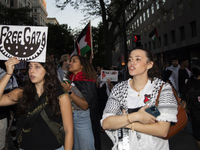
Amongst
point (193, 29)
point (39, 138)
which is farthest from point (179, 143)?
point (193, 29)

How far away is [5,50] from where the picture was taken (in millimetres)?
2227

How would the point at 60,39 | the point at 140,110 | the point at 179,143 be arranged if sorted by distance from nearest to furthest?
the point at 140,110
the point at 179,143
the point at 60,39

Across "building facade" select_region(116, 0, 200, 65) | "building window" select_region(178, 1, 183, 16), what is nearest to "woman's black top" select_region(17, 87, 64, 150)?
"building facade" select_region(116, 0, 200, 65)

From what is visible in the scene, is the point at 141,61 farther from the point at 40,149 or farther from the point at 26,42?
the point at 40,149

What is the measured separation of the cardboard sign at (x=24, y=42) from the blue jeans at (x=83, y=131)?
1.40m

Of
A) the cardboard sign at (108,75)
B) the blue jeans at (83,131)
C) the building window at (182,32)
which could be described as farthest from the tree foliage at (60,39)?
the blue jeans at (83,131)

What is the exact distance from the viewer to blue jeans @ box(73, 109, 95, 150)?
3287 millimetres

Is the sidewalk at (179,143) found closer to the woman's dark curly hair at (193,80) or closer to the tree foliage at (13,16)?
the woman's dark curly hair at (193,80)

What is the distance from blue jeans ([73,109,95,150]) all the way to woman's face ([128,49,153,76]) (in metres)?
1.42

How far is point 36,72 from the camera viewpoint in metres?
2.34

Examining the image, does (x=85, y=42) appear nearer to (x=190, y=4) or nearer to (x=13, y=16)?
(x=190, y=4)

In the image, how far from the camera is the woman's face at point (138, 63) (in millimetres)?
2291

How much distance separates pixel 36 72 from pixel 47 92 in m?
0.27

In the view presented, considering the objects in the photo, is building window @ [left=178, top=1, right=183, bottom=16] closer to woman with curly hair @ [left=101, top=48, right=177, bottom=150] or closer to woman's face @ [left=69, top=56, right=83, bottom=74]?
woman's face @ [left=69, top=56, right=83, bottom=74]
